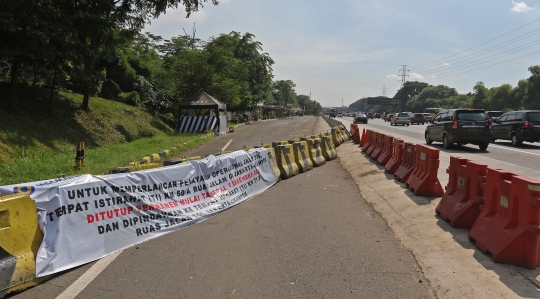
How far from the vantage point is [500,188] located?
17.0 ft

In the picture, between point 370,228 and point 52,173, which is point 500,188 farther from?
point 52,173

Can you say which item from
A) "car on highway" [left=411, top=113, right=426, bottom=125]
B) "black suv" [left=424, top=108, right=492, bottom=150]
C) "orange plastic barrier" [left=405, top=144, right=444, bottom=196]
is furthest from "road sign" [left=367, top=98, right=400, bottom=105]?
"orange plastic barrier" [left=405, top=144, right=444, bottom=196]

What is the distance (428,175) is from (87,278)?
20.5ft

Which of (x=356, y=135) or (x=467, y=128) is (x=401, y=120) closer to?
(x=356, y=135)

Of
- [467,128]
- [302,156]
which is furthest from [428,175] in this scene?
[467,128]

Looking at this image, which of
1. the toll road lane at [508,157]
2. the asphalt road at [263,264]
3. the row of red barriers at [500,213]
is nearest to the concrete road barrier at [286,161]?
the asphalt road at [263,264]

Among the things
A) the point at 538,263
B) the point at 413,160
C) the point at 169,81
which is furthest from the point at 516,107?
the point at 538,263

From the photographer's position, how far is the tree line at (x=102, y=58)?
1533cm

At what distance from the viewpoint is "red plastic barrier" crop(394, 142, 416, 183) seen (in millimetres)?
9562

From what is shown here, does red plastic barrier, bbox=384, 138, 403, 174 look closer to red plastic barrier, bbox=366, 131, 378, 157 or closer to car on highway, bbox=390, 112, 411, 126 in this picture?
red plastic barrier, bbox=366, 131, 378, 157

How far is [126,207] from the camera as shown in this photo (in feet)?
20.2

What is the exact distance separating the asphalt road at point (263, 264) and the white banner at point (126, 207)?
0.23 metres

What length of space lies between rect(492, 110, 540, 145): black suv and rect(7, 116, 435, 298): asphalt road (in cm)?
1514

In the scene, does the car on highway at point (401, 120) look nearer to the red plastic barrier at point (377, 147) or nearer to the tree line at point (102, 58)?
the tree line at point (102, 58)
